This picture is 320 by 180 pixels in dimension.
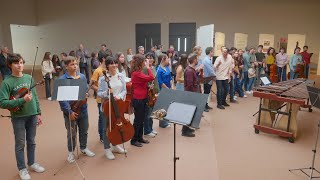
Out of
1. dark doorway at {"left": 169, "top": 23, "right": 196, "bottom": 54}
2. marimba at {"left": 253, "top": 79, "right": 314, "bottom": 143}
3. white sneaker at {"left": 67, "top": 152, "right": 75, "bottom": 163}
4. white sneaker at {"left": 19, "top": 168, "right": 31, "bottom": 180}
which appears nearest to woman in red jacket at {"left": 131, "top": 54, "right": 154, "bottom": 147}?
white sneaker at {"left": 67, "top": 152, "right": 75, "bottom": 163}

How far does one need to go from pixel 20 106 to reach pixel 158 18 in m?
11.3

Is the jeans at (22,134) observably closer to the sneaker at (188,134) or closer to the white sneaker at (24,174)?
the white sneaker at (24,174)

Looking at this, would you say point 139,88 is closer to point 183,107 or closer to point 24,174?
point 183,107

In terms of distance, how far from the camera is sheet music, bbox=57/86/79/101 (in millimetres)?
3096

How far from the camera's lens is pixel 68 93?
3.13 meters

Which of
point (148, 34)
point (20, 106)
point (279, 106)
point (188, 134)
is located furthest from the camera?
point (148, 34)

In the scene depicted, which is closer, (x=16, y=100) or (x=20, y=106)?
(x=16, y=100)

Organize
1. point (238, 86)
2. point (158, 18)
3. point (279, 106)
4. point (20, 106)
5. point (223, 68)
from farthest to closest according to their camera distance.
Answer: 1. point (158, 18)
2. point (238, 86)
3. point (223, 68)
4. point (279, 106)
5. point (20, 106)

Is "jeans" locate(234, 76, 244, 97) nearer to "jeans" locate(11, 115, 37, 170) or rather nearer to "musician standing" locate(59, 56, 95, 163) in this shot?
"musician standing" locate(59, 56, 95, 163)

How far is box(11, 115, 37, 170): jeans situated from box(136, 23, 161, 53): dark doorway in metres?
10.9

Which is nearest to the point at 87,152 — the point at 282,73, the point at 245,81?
the point at 245,81

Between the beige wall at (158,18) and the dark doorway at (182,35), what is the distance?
9.9 inches

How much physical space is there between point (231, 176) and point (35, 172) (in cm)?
249

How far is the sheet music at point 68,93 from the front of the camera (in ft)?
10.2
